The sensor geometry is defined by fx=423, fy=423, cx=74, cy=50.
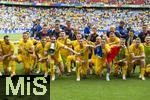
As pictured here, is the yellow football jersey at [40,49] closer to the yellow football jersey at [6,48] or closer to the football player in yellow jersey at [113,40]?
the yellow football jersey at [6,48]

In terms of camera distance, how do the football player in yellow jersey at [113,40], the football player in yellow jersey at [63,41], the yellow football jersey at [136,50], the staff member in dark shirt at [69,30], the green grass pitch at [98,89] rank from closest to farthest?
the green grass pitch at [98,89] < the yellow football jersey at [136,50] < the football player in yellow jersey at [113,40] < the football player in yellow jersey at [63,41] < the staff member in dark shirt at [69,30]

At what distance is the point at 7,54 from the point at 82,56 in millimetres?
2332

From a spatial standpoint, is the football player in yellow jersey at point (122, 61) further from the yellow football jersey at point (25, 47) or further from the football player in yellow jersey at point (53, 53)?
the yellow football jersey at point (25, 47)

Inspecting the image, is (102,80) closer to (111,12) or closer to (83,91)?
(83,91)

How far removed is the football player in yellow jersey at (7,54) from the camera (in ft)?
42.7

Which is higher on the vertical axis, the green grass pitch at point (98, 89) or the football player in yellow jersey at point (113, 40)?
the football player in yellow jersey at point (113, 40)

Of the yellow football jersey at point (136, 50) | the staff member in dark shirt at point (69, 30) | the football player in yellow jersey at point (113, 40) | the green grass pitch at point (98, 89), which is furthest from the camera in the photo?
the staff member in dark shirt at point (69, 30)

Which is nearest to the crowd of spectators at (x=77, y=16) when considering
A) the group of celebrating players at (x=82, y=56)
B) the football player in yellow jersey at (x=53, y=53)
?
the group of celebrating players at (x=82, y=56)

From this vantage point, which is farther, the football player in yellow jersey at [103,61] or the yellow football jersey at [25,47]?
the yellow football jersey at [25,47]

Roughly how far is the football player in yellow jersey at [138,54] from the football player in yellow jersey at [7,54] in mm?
3697

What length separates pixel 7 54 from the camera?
1314 cm

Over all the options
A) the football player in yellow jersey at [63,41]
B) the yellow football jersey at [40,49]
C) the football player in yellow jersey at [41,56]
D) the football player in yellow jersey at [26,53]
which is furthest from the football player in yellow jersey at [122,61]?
the football player in yellow jersey at [26,53]

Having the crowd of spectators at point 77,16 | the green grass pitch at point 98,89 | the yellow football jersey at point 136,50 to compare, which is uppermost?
the yellow football jersey at point 136,50

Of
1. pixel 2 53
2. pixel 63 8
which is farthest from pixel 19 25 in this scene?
pixel 2 53
